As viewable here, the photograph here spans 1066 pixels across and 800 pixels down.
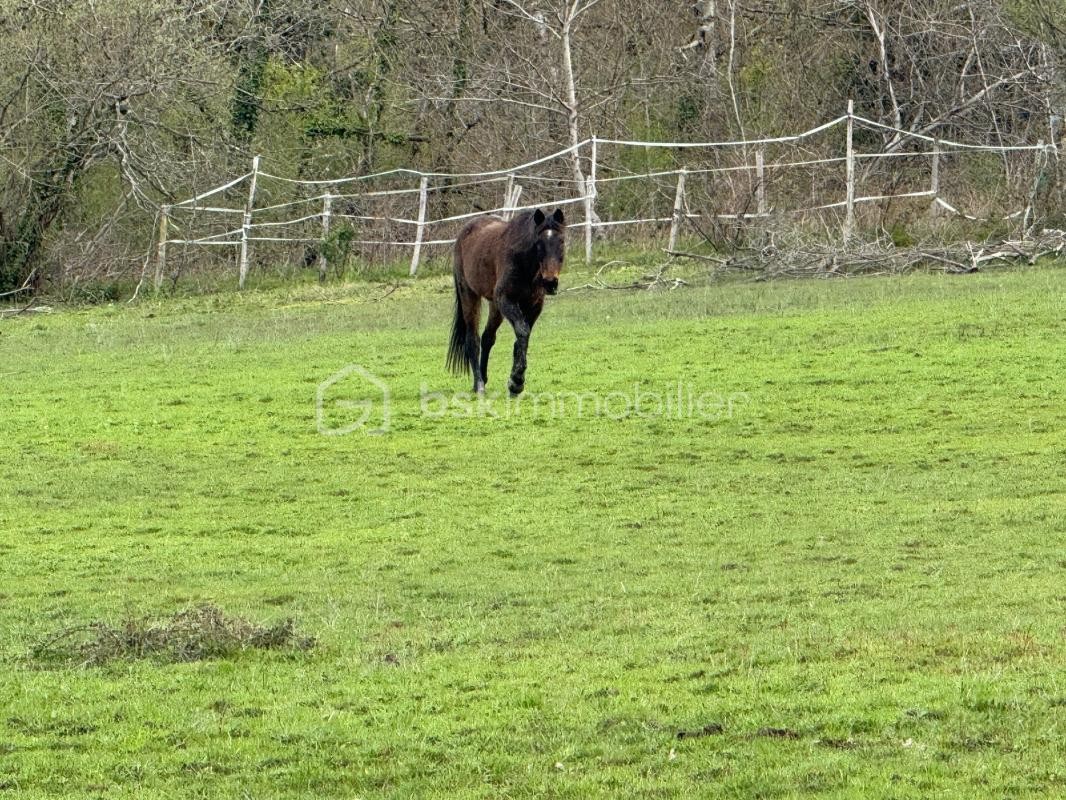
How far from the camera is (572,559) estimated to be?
10172 millimetres

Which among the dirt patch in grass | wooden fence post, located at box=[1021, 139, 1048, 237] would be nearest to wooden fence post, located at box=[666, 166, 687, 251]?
wooden fence post, located at box=[1021, 139, 1048, 237]

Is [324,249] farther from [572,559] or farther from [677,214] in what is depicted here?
[572,559]

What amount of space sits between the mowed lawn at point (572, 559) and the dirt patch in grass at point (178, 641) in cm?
9

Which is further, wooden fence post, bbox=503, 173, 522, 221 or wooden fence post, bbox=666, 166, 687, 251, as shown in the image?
wooden fence post, bbox=503, 173, 522, 221

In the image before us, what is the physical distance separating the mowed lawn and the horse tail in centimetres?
30

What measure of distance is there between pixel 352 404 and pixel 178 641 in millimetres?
8526

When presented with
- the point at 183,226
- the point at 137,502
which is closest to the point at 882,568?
the point at 137,502

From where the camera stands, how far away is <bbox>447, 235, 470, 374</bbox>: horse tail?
1698cm

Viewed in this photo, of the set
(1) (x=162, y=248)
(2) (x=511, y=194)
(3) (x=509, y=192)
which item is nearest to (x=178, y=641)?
(1) (x=162, y=248)

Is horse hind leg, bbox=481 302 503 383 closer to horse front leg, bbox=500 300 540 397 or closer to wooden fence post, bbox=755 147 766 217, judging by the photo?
horse front leg, bbox=500 300 540 397

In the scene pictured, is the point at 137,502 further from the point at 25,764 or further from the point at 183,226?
the point at 183,226

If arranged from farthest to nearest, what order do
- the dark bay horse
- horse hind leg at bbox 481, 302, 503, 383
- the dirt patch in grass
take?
horse hind leg at bbox 481, 302, 503, 383 → the dark bay horse → the dirt patch in grass

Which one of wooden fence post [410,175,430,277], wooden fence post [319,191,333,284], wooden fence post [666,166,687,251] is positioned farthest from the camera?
wooden fence post [410,175,430,277]

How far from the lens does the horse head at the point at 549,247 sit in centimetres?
1481
